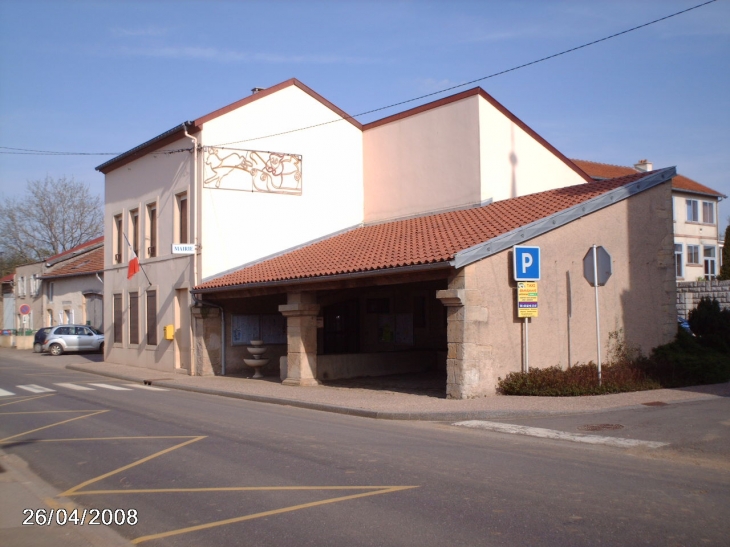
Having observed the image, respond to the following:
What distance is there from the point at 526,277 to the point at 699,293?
81.6ft

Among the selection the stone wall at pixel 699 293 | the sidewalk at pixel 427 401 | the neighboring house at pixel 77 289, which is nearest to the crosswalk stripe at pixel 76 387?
the sidewalk at pixel 427 401

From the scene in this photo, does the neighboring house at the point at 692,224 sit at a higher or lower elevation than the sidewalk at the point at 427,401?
higher

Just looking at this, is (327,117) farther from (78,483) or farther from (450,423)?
(78,483)

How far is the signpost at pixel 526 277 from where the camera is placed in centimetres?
1439

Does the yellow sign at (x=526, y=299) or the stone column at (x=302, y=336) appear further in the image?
the stone column at (x=302, y=336)

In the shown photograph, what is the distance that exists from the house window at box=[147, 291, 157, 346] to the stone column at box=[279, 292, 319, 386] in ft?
28.2

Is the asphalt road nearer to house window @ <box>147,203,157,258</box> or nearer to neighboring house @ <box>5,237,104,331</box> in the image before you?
house window @ <box>147,203,157,258</box>

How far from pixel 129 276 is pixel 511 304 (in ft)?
51.6

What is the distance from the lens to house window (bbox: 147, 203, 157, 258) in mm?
25422

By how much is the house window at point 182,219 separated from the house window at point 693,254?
33.6m

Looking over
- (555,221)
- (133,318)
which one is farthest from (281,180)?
(555,221)

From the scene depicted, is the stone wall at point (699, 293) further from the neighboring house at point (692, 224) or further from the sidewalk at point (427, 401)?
the sidewalk at point (427, 401)
